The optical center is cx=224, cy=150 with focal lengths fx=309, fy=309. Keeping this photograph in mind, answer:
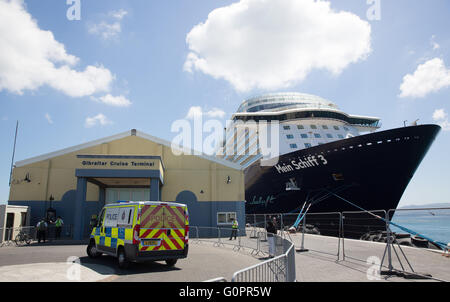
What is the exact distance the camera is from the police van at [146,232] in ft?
28.2

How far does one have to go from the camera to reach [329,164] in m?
22.2

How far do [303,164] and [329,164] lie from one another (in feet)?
7.45

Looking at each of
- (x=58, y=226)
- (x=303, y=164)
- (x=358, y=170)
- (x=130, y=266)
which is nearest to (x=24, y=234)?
(x=58, y=226)

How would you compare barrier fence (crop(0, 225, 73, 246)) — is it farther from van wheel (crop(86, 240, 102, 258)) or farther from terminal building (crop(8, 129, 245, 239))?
van wheel (crop(86, 240, 102, 258))

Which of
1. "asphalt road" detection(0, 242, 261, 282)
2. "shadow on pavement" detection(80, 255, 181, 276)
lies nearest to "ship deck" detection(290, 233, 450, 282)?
"asphalt road" detection(0, 242, 261, 282)

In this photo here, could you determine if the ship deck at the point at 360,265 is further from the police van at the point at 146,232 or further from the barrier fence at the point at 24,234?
the barrier fence at the point at 24,234

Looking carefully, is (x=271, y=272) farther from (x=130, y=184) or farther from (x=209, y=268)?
(x=130, y=184)

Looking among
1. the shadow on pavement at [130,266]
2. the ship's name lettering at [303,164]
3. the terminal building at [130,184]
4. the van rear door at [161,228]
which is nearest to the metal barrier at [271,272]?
the van rear door at [161,228]

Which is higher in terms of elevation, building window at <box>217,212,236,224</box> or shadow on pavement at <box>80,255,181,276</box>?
building window at <box>217,212,236,224</box>

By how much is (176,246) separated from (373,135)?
16173 millimetres

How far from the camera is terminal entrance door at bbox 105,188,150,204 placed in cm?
2191

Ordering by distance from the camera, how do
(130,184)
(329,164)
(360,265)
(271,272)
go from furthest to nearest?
1. (329,164)
2. (130,184)
3. (360,265)
4. (271,272)
